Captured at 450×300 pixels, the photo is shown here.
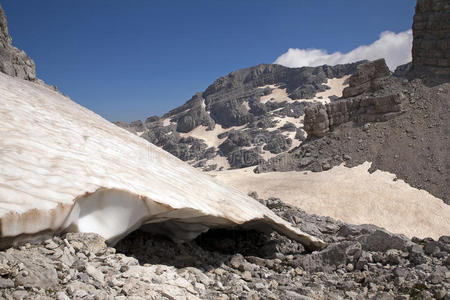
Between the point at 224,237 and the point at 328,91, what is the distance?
9418 cm

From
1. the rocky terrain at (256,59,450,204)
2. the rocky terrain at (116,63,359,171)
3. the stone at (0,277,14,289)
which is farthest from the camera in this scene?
the rocky terrain at (116,63,359,171)

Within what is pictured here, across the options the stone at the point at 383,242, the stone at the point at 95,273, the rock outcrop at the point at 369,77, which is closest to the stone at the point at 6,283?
the stone at the point at 95,273

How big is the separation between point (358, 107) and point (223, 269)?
34046mm

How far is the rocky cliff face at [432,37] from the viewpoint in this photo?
3341 centimetres

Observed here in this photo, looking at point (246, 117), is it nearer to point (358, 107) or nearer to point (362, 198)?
point (358, 107)

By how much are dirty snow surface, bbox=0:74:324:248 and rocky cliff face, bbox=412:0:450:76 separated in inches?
1501

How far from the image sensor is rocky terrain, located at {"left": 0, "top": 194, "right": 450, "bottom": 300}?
7.30 ft

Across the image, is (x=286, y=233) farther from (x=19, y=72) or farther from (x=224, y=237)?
(x=19, y=72)

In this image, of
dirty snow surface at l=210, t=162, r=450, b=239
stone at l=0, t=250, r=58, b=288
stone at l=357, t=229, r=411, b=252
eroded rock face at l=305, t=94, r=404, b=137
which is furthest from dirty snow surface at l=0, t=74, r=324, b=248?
eroded rock face at l=305, t=94, r=404, b=137

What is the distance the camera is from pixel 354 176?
27094 mm

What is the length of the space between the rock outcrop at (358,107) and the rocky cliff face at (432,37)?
469cm

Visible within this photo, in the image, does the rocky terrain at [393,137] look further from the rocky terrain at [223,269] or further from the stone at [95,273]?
the stone at [95,273]

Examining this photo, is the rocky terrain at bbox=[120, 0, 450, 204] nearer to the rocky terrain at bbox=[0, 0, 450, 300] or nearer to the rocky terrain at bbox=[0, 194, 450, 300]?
the rocky terrain at bbox=[0, 0, 450, 300]

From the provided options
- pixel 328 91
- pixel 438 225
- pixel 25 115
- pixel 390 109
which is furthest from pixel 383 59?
pixel 328 91
